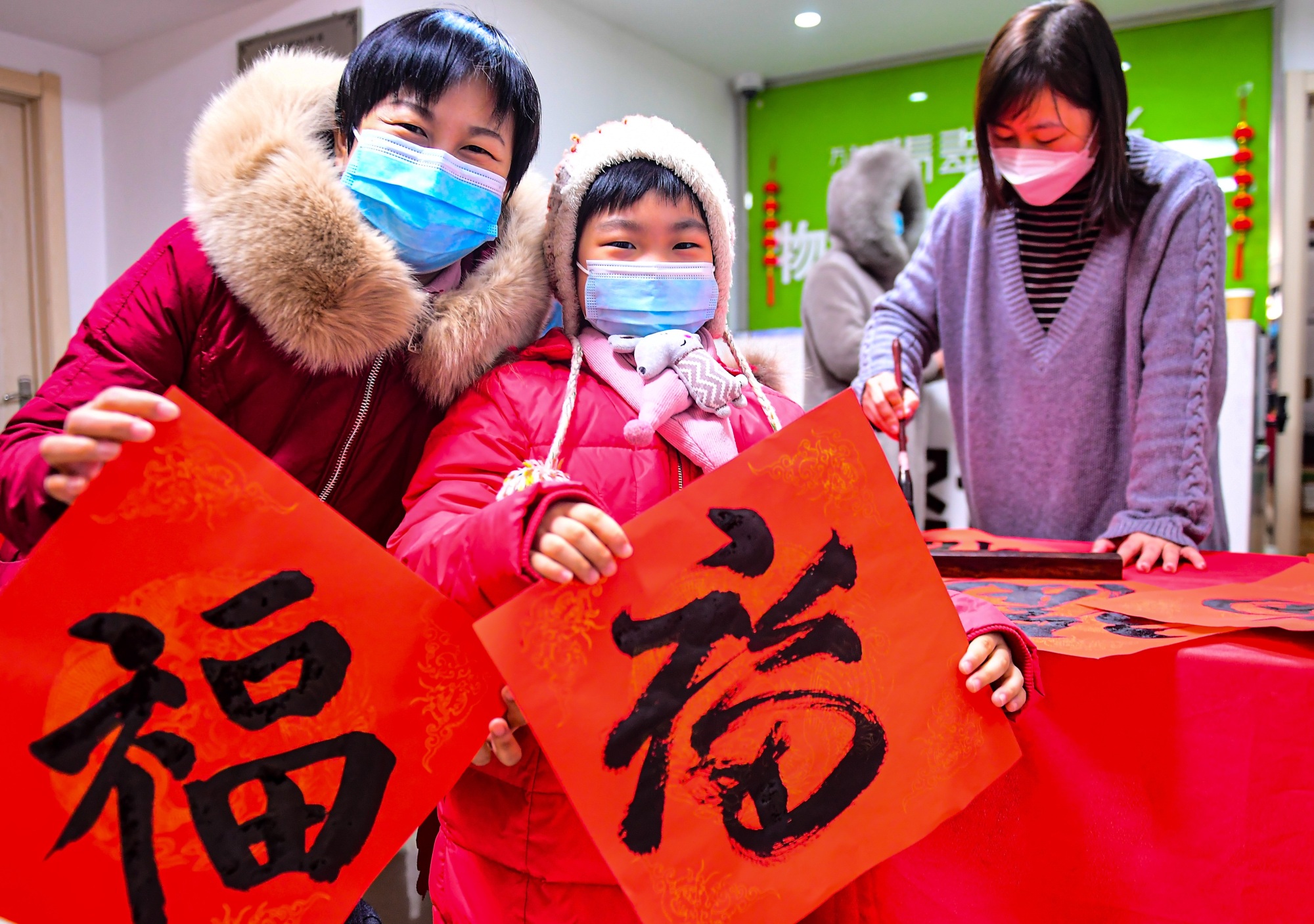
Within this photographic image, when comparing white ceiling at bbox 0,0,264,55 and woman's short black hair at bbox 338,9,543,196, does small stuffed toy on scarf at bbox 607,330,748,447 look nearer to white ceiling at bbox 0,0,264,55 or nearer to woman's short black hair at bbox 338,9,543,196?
woman's short black hair at bbox 338,9,543,196

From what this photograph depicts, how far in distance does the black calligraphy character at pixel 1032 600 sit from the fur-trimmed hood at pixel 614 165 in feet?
1.61

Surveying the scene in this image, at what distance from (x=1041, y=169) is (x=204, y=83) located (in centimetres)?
336

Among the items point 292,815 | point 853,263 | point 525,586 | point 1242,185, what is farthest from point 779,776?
point 1242,185

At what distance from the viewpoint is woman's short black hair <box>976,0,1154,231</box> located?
128 centimetres

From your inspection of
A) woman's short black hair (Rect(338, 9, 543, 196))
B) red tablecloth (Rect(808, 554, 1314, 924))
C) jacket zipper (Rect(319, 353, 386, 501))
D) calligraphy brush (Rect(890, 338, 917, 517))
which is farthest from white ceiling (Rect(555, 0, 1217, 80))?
red tablecloth (Rect(808, 554, 1314, 924))

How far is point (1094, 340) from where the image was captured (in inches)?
54.9

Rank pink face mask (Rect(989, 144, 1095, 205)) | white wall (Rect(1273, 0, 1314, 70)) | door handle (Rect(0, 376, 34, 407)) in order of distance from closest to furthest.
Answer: pink face mask (Rect(989, 144, 1095, 205)) < door handle (Rect(0, 376, 34, 407)) < white wall (Rect(1273, 0, 1314, 70))

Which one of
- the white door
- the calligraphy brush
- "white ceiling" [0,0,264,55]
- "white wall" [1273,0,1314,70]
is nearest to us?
the calligraphy brush

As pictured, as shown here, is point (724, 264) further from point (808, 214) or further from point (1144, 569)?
point (808, 214)

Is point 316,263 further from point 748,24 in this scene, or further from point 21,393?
point 748,24

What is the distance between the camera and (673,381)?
81 cm

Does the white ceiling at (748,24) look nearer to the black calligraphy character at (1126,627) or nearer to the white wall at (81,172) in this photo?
the white wall at (81,172)

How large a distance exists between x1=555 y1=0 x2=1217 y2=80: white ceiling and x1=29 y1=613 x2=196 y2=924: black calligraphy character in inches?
157

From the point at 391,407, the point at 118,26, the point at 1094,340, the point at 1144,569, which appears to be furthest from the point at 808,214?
the point at 391,407
